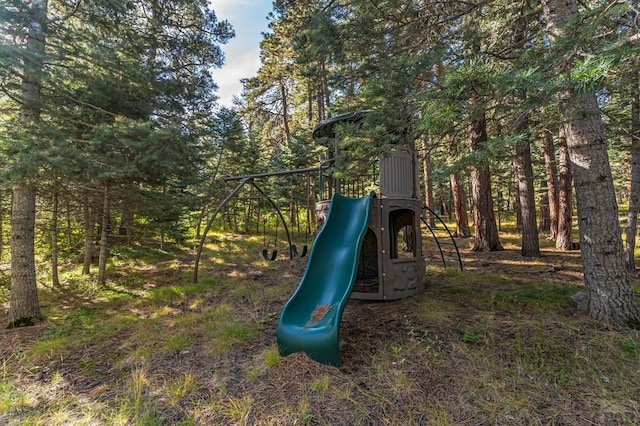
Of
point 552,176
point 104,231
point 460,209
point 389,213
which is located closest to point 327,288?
point 389,213

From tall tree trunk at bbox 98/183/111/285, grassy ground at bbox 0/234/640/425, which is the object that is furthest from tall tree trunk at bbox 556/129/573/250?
tall tree trunk at bbox 98/183/111/285

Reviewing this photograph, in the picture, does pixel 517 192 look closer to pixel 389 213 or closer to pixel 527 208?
pixel 527 208

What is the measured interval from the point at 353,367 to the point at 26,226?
5.16 metres

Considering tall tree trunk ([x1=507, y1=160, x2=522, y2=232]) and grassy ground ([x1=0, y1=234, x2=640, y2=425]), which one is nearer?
grassy ground ([x1=0, y1=234, x2=640, y2=425])

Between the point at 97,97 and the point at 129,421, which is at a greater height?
the point at 97,97

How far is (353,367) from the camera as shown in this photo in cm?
278

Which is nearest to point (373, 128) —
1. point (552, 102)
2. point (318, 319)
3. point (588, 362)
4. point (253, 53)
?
point (552, 102)

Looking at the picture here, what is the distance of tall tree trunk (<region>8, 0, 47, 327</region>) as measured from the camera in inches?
171

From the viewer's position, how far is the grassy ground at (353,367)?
2.18 meters

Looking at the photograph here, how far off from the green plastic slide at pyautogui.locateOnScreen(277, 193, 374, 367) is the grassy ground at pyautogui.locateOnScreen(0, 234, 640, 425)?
16 centimetres

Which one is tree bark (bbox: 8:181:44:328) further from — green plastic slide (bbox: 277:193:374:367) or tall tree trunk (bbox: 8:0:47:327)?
green plastic slide (bbox: 277:193:374:367)

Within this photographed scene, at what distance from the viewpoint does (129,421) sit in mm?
2180

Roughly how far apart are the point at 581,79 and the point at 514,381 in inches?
86.7

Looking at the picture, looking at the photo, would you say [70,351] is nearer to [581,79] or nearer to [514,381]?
[514,381]
